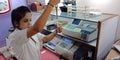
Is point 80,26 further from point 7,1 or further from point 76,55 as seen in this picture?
point 7,1

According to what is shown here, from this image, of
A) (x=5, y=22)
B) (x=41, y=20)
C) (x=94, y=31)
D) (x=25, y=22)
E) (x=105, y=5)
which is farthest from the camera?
(x=5, y=22)

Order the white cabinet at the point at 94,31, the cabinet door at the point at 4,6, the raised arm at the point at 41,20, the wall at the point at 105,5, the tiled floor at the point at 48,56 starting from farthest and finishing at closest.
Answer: the cabinet door at the point at 4,6 < the tiled floor at the point at 48,56 < the wall at the point at 105,5 < the white cabinet at the point at 94,31 < the raised arm at the point at 41,20

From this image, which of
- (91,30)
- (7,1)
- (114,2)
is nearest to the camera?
(91,30)

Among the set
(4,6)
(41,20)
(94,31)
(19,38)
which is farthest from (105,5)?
(4,6)

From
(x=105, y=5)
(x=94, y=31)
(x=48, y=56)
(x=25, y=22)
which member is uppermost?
(x=105, y=5)

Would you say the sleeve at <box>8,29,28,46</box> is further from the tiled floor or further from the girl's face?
the tiled floor

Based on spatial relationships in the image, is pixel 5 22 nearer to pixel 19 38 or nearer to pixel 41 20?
pixel 19 38

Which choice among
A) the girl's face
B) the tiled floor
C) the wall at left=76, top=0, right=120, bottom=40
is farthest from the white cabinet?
the girl's face

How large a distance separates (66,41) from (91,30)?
494mm

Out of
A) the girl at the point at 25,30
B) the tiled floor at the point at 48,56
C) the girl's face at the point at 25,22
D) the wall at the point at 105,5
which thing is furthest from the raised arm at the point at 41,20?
the tiled floor at the point at 48,56

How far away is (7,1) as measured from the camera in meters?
2.10

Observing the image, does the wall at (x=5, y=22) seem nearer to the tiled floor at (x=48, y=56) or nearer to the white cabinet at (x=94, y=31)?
the tiled floor at (x=48, y=56)

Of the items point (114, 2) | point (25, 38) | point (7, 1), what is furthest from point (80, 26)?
point (7, 1)

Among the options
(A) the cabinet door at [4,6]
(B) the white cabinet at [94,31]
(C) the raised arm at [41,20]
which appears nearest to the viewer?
(C) the raised arm at [41,20]
